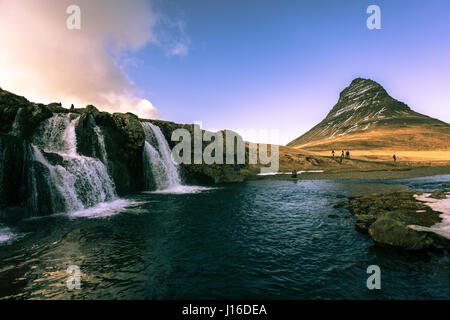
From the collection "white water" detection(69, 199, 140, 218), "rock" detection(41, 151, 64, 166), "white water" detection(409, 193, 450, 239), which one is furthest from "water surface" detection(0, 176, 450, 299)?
"rock" detection(41, 151, 64, 166)

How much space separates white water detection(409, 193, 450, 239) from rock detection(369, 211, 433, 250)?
1711mm

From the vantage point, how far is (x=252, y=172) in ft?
199

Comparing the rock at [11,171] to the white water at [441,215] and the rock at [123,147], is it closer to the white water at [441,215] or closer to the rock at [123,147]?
the rock at [123,147]

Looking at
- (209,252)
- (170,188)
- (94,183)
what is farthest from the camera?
(170,188)

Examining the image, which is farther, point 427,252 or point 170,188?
point 170,188

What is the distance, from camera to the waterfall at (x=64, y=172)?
20.6 metres

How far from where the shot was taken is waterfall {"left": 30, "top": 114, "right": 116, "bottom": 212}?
20562 millimetres

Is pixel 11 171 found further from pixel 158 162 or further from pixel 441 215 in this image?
pixel 441 215

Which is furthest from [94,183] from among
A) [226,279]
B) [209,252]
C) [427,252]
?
[427,252]

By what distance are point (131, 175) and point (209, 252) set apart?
28695 millimetres

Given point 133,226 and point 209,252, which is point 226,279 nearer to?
point 209,252

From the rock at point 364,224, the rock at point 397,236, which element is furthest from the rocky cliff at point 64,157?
the rock at point 397,236

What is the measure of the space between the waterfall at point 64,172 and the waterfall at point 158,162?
1007 centimetres

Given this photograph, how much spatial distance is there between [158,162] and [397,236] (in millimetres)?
36634
